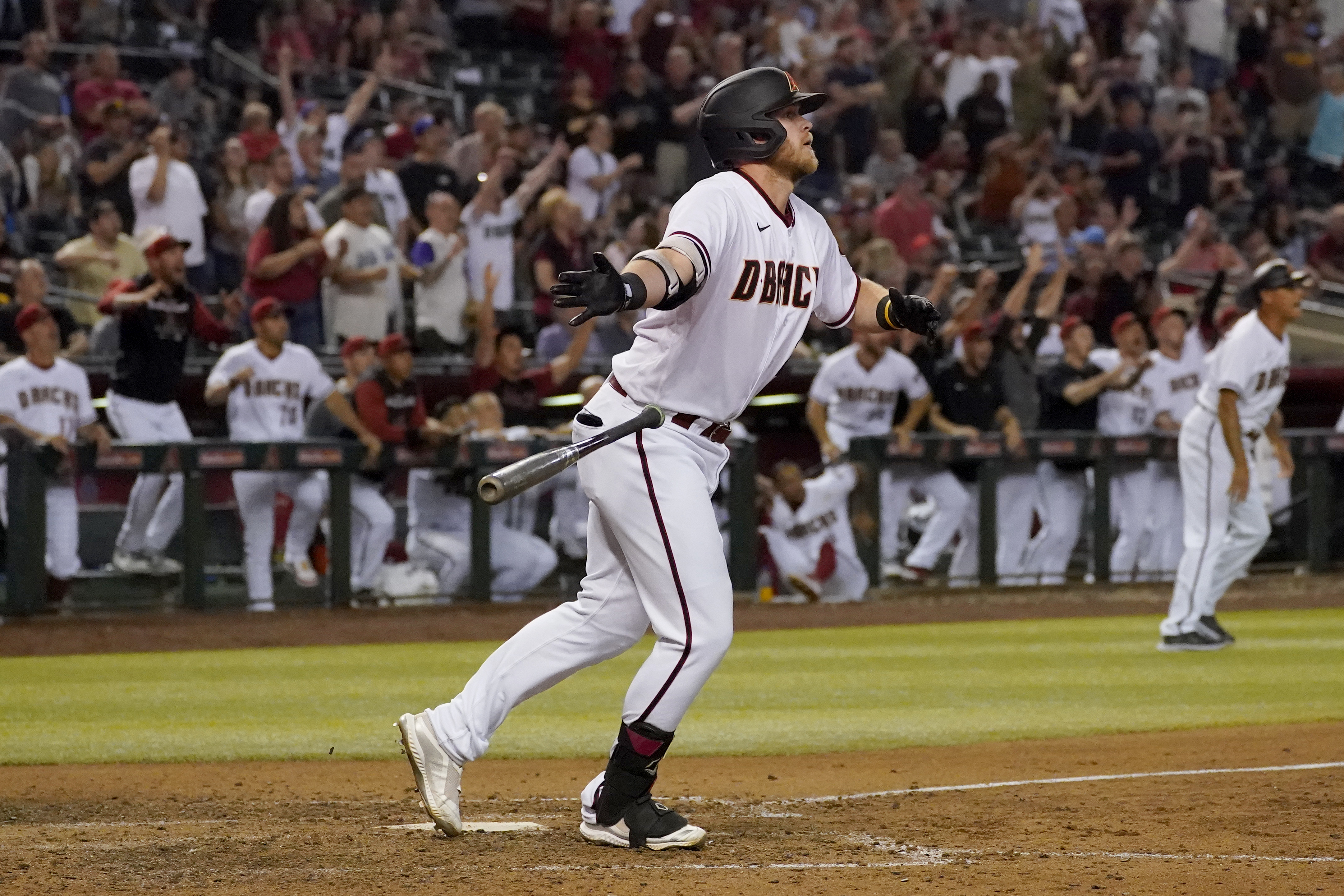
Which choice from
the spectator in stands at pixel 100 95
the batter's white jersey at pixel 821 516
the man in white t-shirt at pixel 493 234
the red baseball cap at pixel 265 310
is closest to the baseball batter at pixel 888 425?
the batter's white jersey at pixel 821 516

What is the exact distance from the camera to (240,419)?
40.1 ft

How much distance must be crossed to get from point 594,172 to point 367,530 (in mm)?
4352

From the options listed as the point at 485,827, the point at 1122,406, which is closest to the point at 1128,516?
the point at 1122,406

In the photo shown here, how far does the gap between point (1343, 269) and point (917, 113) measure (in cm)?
467

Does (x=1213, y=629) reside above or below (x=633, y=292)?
below

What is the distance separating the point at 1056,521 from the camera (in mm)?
14031

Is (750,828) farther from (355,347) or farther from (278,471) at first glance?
(355,347)

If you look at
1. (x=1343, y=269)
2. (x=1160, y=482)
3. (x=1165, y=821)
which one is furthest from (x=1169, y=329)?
(x=1165, y=821)

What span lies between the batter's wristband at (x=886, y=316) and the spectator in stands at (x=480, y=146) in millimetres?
9331

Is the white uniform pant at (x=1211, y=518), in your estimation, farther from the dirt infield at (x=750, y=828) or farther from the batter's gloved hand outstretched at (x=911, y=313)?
the batter's gloved hand outstretched at (x=911, y=313)

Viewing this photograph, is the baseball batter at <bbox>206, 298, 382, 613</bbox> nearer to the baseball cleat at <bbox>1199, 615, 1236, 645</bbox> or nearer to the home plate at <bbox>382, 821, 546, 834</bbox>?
the baseball cleat at <bbox>1199, 615, 1236, 645</bbox>

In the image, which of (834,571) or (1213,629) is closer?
(1213,629)

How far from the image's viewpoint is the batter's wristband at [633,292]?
14.0ft

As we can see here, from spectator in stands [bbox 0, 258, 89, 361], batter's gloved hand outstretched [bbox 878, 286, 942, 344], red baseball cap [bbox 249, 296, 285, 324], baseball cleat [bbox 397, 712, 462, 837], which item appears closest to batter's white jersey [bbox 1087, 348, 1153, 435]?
red baseball cap [bbox 249, 296, 285, 324]
